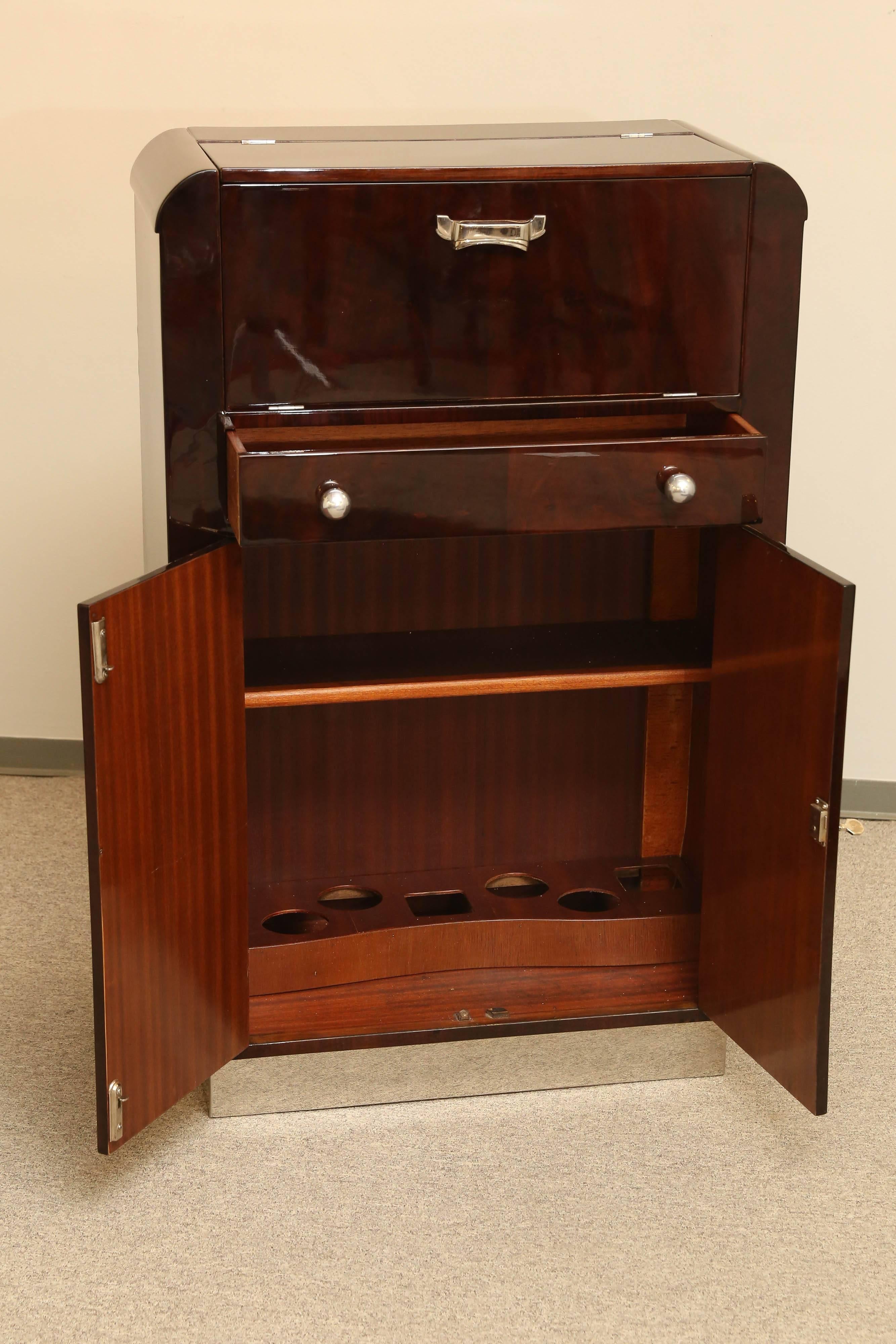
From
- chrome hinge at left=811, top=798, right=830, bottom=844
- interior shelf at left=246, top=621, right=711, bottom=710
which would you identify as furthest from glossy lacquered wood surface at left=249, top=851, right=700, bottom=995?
chrome hinge at left=811, top=798, right=830, bottom=844

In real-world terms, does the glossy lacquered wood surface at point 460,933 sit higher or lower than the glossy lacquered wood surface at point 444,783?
lower

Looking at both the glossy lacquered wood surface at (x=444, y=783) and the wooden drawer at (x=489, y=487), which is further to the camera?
the glossy lacquered wood surface at (x=444, y=783)

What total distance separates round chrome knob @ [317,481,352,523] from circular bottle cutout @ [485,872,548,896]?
31.8 inches

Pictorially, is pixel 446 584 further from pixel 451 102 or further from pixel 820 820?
pixel 451 102

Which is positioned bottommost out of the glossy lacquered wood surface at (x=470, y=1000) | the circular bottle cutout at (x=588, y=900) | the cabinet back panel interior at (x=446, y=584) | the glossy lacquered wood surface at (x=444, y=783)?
the glossy lacquered wood surface at (x=470, y=1000)

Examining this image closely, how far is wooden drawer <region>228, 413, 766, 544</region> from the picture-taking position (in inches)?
69.9

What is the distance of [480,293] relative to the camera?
1.90 meters

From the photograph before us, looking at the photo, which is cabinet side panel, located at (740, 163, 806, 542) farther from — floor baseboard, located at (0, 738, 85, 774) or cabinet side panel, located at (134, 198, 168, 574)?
floor baseboard, located at (0, 738, 85, 774)

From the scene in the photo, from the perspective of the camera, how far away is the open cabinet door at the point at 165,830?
5.66ft

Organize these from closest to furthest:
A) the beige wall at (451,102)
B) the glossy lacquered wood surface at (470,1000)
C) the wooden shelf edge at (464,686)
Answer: the wooden shelf edge at (464,686), the glossy lacquered wood surface at (470,1000), the beige wall at (451,102)

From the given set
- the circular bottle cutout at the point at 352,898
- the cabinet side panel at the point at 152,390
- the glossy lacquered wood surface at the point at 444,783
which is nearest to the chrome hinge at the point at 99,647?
the cabinet side panel at the point at 152,390

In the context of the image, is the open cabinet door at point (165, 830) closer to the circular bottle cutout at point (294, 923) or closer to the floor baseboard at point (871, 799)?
the circular bottle cutout at point (294, 923)

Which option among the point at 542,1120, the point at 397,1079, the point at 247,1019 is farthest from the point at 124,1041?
the point at 542,1120

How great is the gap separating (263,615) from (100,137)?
1.14 meters
